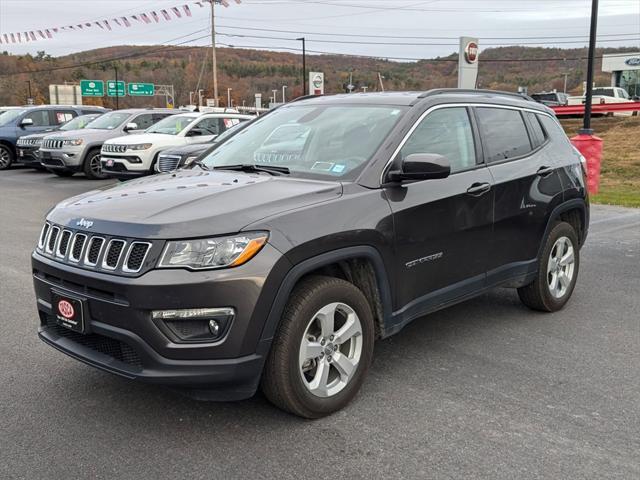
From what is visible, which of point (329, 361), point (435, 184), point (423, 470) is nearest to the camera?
point (423, 470)

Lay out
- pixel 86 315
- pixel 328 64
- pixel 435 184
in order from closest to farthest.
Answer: pixel 86 315, pixel 435 184, pixel 328 64

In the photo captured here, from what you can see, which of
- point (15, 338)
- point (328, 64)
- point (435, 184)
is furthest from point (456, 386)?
point (328, 64)

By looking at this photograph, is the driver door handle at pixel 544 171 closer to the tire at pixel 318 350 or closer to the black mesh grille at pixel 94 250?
the tire at pixel 318 350

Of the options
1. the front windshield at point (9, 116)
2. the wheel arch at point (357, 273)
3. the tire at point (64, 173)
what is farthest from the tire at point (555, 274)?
the front windshield at point (9, 116)

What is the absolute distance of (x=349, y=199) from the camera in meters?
3.71

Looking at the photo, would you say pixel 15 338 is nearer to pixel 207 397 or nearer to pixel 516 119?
pixel 207 397

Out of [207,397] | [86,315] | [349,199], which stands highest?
[349,199]

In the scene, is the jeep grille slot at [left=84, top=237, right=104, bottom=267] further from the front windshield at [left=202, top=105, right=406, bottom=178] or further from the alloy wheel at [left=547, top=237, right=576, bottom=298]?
the alloy wheel at [left=547, top=237, right=576, bottom=298]

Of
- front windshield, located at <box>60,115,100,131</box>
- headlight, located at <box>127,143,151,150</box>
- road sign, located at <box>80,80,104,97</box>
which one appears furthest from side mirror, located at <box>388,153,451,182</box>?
road sign, located at <box>80,80,104,97</box>

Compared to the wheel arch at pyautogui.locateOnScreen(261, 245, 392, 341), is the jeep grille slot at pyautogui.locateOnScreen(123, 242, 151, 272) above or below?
above

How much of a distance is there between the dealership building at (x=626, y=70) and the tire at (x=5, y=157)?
5747cm

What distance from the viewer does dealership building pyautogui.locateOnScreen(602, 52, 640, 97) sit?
6066 cm

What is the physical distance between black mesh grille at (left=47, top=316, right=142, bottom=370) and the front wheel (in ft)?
57.1

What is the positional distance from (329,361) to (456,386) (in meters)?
0.92
